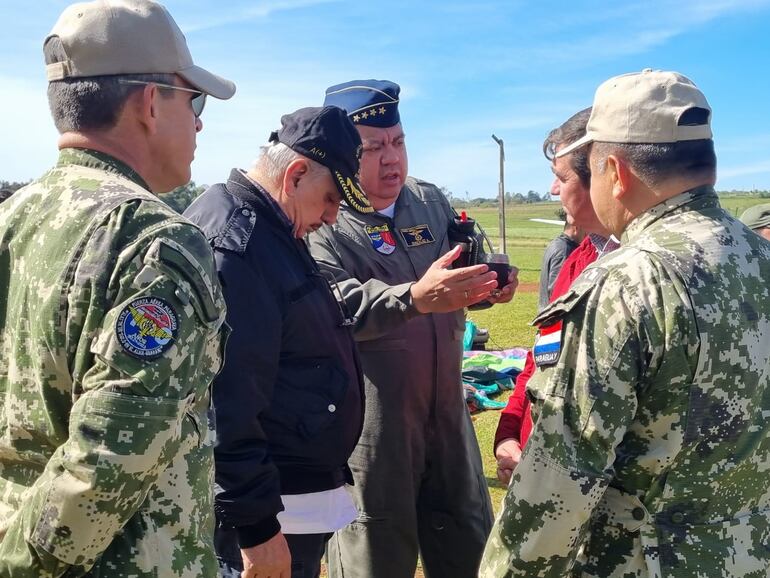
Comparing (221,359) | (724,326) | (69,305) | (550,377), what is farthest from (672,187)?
(69,305)

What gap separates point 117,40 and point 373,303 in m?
1.82

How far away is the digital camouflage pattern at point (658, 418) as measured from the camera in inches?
77.9

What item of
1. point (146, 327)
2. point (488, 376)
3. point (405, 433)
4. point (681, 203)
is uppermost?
point (681, 203)

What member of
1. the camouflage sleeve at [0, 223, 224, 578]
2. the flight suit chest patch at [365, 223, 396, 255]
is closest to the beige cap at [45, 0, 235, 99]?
the camouflage sleeve at [0, 223, 224, 578]

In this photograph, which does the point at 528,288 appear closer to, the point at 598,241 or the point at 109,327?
the point at 598,241

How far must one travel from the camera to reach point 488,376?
30.3 ft

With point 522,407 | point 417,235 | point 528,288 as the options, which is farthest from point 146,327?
point 528,288

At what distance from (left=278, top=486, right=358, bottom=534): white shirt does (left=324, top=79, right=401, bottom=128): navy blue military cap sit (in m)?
1.89

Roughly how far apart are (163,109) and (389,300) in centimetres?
167

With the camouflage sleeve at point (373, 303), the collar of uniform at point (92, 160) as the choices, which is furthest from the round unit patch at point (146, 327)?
the camouflage sleeve at point (373, 303)

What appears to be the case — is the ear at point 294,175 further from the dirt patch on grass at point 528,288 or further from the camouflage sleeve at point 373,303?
the dirt patch on grass at point 528,288

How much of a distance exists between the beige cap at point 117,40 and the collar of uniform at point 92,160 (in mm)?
182

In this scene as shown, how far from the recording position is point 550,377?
2104 millimetres

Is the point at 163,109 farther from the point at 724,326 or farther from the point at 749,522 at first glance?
the point at 749,522
